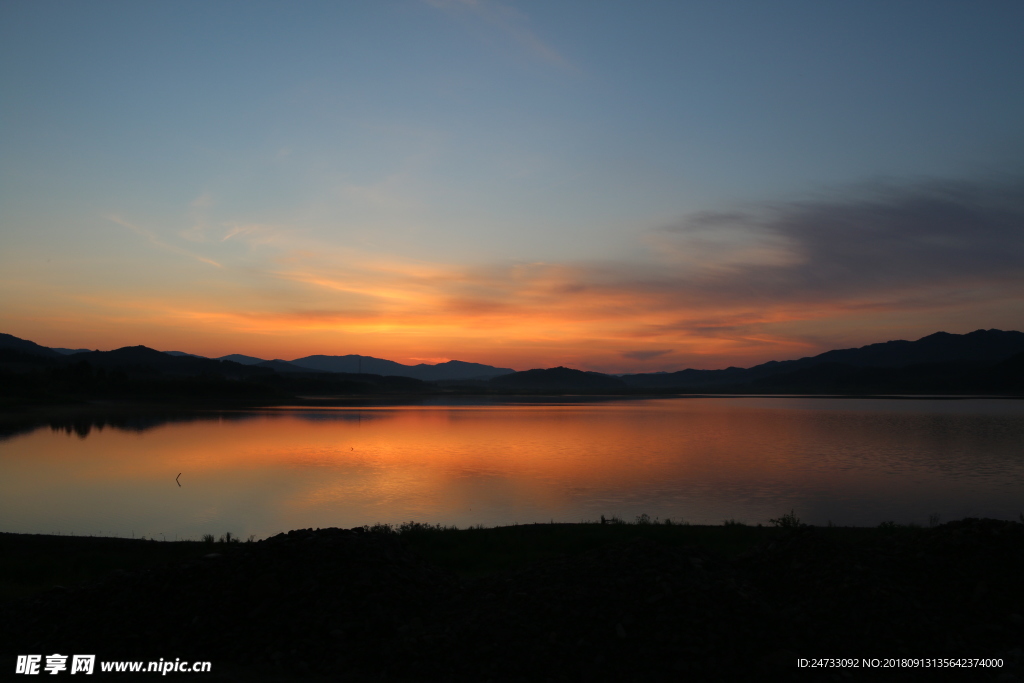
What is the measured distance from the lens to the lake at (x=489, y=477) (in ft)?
57.8

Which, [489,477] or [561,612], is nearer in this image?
[561,612]

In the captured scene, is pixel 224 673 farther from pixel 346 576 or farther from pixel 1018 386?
pixel 1018 386

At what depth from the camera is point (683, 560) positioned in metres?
7.69

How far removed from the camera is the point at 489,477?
2470 cm

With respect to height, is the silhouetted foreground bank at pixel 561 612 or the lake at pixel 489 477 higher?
the silhouetted foreground bank at pixel 561 612

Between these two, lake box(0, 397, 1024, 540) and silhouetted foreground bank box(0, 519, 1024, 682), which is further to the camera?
lake box(0, 397, 1024, 540)

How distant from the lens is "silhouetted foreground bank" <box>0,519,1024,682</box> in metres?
6.15

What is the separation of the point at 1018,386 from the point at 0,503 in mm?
169847

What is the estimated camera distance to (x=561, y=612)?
6867 millimetres

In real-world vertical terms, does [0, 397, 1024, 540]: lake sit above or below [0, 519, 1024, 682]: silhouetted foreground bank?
below

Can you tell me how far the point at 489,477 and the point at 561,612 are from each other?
710 inches

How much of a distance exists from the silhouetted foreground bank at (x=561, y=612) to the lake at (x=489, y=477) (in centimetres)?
874

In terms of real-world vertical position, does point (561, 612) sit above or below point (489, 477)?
above

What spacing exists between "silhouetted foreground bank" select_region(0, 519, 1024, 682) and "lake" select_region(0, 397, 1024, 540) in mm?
8739
